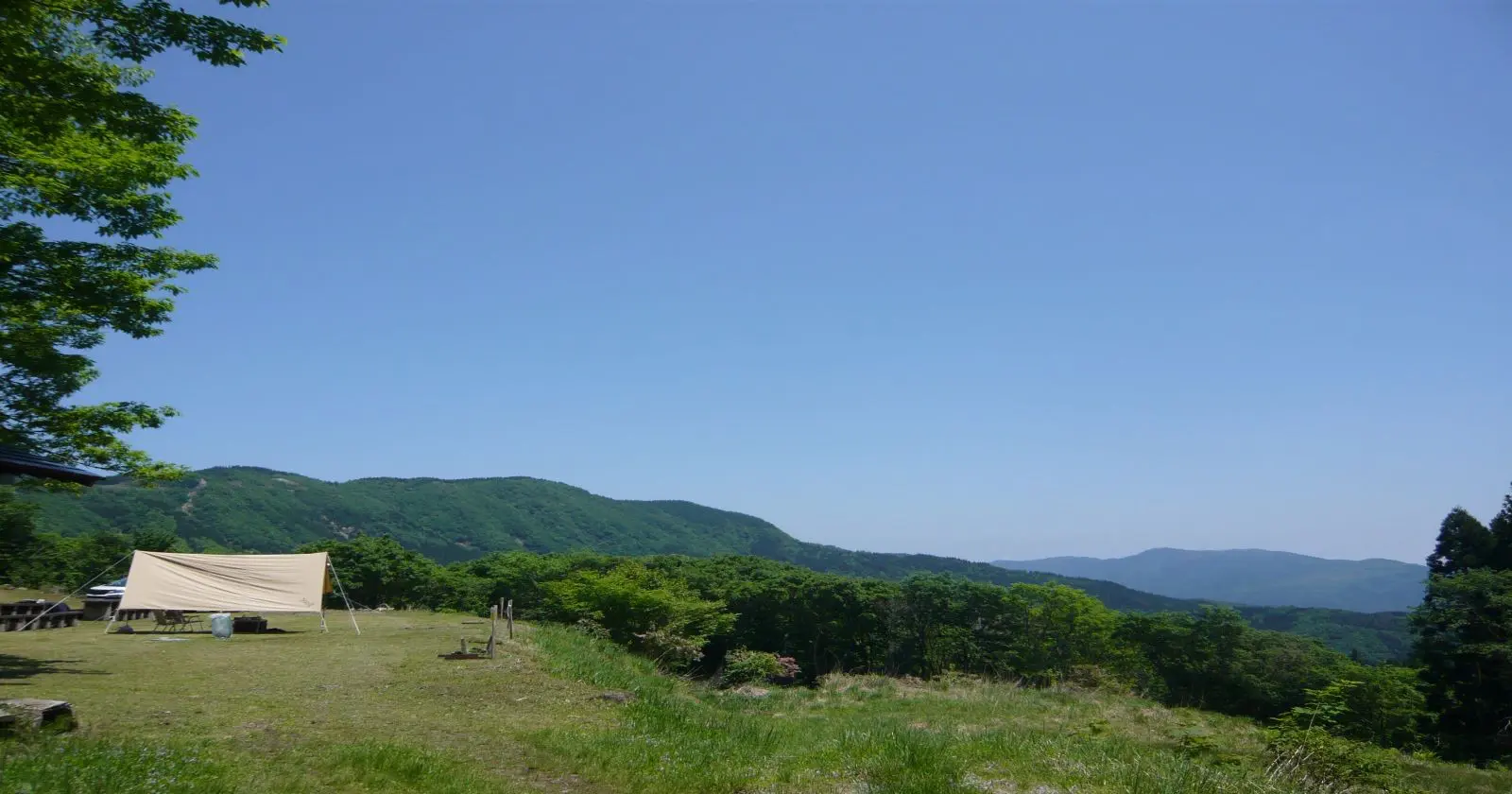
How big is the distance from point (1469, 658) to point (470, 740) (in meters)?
48.3

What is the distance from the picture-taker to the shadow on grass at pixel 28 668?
1144cm

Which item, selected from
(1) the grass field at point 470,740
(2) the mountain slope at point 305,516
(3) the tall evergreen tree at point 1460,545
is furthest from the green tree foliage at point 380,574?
(3) the tall evergreen tree at point 1460,545

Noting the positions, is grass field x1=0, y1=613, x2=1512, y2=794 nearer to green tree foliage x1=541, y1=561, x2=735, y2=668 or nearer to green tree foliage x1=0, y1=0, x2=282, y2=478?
green tree foliage x1=0, y1=0, x2=282, y2=478

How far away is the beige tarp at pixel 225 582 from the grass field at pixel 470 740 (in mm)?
1600

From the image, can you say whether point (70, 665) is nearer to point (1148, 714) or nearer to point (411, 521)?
point (1148, 714)

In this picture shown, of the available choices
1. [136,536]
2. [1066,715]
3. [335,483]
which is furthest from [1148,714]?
[335,483]

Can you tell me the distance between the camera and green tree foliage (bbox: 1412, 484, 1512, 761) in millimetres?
35000

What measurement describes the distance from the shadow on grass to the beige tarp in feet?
21.4

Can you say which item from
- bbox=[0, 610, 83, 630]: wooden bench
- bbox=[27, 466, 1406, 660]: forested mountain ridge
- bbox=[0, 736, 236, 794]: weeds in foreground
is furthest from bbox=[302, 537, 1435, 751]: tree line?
bbox=[27, 466, 1406, 660]: forested mountain ridge

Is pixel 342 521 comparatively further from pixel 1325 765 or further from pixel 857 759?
pixel 1325 765

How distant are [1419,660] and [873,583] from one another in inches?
1396

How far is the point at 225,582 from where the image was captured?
69.4 feet

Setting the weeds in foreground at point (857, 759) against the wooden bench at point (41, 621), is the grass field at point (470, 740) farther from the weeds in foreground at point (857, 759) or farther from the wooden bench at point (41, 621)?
the wooden bench at point (41, 621)

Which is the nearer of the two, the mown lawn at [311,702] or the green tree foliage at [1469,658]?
the mown lawn at [311,702]
